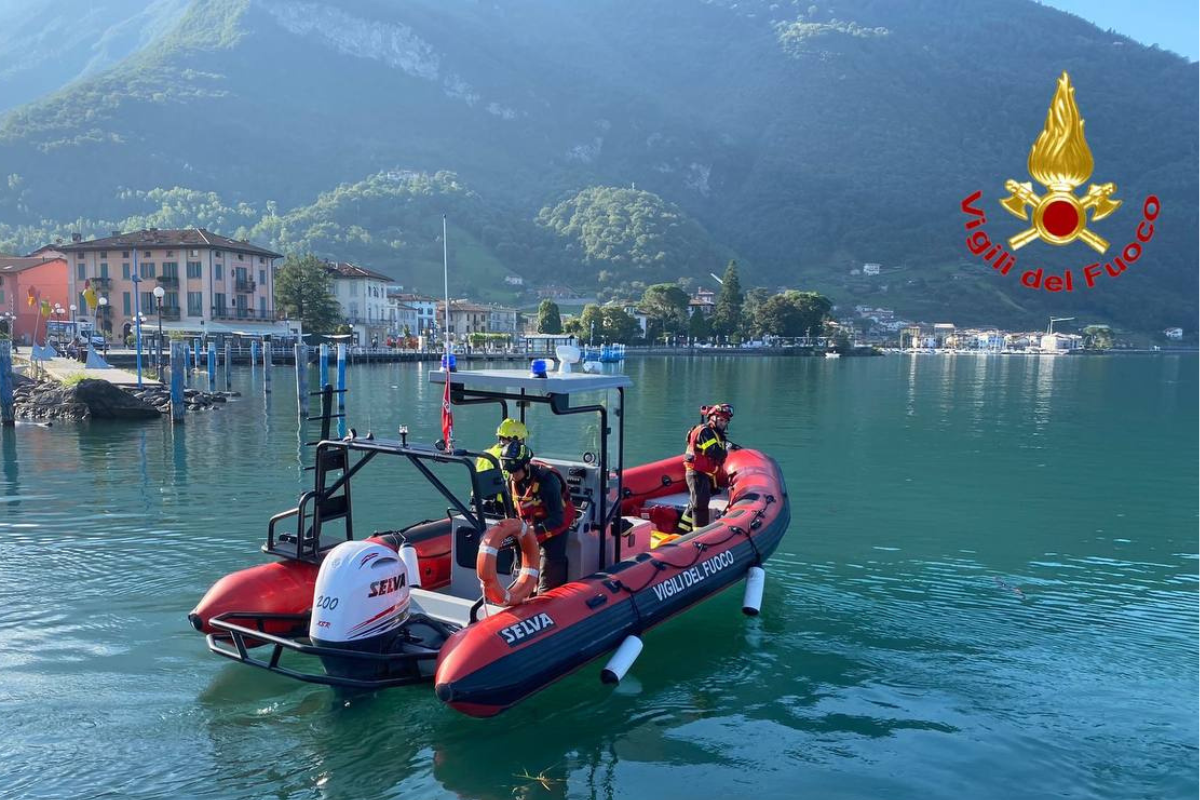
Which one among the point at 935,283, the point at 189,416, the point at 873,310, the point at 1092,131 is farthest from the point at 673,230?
the point at 189,416

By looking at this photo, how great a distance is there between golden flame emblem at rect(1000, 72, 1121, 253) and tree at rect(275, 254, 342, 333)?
236 feet

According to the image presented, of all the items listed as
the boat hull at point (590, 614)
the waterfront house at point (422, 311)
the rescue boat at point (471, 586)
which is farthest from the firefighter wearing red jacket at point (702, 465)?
the waterfront house at point (422, 311)

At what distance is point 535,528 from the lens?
7.43 metres

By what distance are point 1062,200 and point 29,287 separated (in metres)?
78.6

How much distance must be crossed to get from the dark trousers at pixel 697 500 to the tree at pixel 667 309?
105m

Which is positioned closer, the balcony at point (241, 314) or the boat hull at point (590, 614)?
the boat hull at point (590, 614)

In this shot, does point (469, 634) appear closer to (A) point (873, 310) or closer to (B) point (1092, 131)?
(A) point (873, 310)

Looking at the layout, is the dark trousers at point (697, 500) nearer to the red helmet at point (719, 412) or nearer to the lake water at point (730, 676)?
the red helmet at point (719, 412)

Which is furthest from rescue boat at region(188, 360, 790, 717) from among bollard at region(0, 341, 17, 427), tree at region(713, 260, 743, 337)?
tree at region(713, 260, 743, 337)

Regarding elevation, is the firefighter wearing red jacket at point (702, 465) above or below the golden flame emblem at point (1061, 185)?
below

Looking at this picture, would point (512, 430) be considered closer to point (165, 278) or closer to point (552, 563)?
point (552, 563)

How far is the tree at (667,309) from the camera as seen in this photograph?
116 metres

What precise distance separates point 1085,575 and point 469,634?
9122mm

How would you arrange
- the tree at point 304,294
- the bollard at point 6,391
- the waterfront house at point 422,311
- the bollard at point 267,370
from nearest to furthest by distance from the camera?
the bollard at point 6,391, the bollard at point 267,370, the tree at point 304,294, the waterfront house at point 422,311
